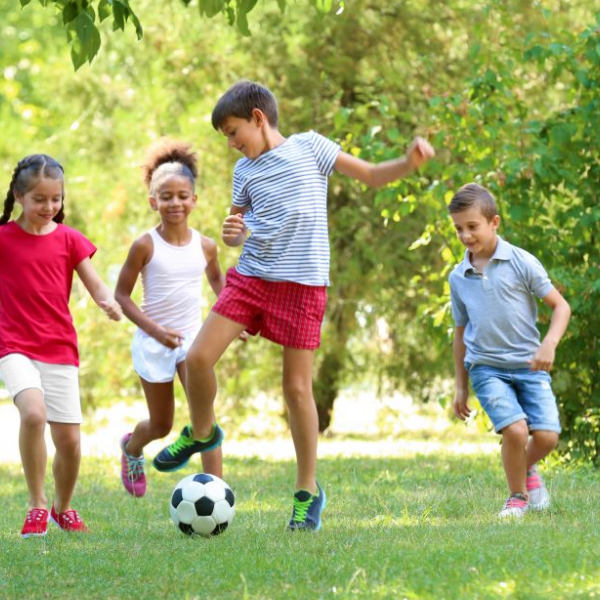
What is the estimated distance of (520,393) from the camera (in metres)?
5.63

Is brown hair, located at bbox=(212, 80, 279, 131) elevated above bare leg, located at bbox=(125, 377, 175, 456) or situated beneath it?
elevated above

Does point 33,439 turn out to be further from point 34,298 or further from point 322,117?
point 322,117

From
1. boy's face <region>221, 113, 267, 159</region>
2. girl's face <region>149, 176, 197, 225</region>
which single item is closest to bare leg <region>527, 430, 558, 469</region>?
boy's face <region>221, 113, 267, 159</region>

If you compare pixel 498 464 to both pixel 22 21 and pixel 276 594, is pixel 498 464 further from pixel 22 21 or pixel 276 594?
pixel 22 21

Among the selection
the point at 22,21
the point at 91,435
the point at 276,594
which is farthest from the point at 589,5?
the point at 22,21

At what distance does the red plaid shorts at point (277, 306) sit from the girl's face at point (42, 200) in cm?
97

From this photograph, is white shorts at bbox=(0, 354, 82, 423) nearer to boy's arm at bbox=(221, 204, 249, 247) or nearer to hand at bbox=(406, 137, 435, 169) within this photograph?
boy's arm at bbox=(221, 204, 249, 247)

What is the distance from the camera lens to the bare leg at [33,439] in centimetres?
523

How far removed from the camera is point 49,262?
5.52 metres

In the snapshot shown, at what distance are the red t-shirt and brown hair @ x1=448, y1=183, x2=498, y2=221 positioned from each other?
189cm

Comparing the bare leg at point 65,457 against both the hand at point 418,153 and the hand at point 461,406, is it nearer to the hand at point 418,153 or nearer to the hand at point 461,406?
the hand at point 461,406

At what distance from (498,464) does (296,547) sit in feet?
11.9

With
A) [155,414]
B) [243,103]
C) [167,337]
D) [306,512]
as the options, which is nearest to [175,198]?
[167,337]

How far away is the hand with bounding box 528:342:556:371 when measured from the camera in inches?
208
